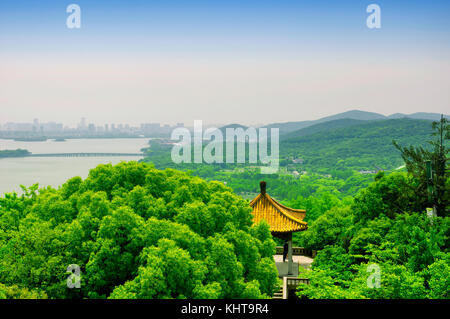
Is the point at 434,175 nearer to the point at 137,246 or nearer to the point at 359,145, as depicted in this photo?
the point at 137,246

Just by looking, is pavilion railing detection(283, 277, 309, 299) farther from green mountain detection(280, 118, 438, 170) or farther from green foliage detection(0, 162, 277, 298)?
green mountain detection(280, 118, 438, 170)

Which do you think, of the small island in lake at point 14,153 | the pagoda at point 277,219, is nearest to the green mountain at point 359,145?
the small island in lake at point 14,153

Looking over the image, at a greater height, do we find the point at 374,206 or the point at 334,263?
the point at 374,206

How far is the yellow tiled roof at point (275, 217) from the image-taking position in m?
14.8

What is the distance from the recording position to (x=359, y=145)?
378 feet

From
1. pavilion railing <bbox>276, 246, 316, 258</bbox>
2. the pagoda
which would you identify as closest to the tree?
the pagoda

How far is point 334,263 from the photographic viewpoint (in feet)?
44.0

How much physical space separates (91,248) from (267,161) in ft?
349

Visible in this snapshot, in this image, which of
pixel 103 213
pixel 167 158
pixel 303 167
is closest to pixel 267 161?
pixel 303 167

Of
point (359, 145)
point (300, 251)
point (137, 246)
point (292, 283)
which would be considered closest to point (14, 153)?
point (300, 251)

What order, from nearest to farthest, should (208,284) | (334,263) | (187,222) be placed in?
1. (208,284)
2. (187,222)
3. (334,263)
